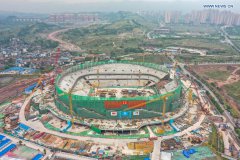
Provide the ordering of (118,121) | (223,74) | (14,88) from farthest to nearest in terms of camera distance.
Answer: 1. (223,74)
2. (14,88)
3. (118,121)

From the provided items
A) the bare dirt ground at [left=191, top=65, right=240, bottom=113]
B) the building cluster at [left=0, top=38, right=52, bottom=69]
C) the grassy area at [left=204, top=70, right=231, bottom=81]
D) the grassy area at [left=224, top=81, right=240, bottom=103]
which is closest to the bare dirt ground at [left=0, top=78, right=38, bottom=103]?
the building cluster at [left=0, top=38, right=52, bottom=69]

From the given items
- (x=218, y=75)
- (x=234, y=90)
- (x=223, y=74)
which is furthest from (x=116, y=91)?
(x=223, y=74)

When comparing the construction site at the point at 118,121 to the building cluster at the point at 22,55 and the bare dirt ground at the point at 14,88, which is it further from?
the building cluster at the point at 22,55

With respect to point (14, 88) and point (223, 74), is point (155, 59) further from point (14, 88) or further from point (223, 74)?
point (14, 88)

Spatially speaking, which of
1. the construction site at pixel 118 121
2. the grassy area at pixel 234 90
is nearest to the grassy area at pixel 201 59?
the grassy area at pixel 234 90

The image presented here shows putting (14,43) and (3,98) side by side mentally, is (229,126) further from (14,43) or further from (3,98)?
(14,43)

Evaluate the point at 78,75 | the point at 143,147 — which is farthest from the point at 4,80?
the point at 143,147

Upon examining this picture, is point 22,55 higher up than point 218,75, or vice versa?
point 22,55
